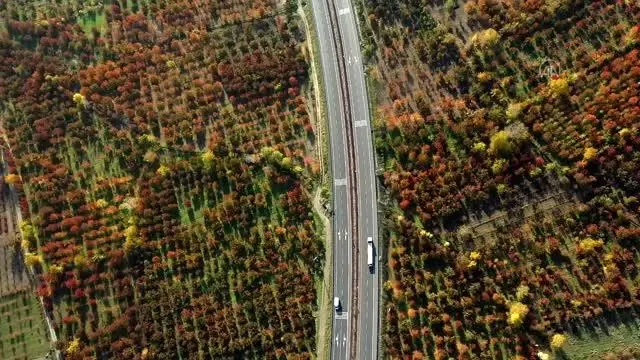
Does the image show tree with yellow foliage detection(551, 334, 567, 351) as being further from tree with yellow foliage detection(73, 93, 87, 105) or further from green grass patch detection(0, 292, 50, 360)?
tree with yellow foliage detection(73, 93, 87, 105)

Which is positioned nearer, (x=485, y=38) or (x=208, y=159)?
(x=208, y=159)

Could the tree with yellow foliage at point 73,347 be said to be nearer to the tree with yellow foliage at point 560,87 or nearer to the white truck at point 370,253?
the white truck at point 370,253

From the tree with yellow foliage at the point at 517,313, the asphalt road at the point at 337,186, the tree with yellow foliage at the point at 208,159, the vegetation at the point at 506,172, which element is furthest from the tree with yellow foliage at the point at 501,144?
the tree with yellow foliage at the point at 208,159

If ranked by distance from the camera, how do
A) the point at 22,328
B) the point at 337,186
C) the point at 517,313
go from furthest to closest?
the point at 337,186
the point at 22,328
the point at 517,313

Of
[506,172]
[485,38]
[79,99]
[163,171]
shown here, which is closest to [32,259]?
[163,171]

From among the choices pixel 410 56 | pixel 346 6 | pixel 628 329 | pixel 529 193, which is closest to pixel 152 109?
pixel 346 6

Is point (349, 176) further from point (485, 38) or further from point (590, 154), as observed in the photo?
point (590, 154)

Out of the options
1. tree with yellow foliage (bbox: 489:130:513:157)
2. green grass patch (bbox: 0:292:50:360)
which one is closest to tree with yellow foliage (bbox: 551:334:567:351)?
tree with yellow foliage (bbox: 489:130:513:157)

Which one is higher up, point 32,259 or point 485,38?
point 485,38
